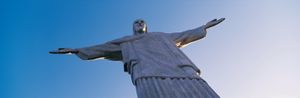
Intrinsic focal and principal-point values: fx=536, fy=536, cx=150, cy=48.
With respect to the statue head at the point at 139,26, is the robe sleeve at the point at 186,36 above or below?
below

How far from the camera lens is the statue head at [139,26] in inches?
439

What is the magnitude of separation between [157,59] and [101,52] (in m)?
1.61

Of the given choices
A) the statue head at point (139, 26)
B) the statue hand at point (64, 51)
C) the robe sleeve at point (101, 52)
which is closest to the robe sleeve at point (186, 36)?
the statue head at point (139, 26)

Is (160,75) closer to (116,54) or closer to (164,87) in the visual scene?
(164,87)

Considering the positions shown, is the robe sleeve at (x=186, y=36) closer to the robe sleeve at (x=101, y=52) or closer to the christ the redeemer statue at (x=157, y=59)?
the christ the redeemer statue at (x=157, y=59)

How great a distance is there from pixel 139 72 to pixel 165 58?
748mm

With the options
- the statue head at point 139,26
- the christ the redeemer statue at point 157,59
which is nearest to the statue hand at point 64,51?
the christ the redeemer statue at point 157,59

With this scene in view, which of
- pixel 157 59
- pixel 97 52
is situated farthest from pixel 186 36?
pixel 97 52

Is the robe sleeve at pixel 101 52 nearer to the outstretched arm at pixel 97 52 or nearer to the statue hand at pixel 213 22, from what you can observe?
the outstretched arm at pixel 97 52

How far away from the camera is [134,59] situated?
9.64m

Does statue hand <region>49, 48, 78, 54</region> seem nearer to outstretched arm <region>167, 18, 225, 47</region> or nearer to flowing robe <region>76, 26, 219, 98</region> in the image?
flowing robe <region>76, 26, 219, 98</region>

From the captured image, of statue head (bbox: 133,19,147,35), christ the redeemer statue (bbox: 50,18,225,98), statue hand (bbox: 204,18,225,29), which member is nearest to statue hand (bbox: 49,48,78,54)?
christ the redeemer statue (bbox: 50,18,225,98)

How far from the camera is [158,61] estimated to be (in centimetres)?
949

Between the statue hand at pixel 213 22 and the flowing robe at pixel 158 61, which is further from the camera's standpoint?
the statue hand at pixel 213 22
